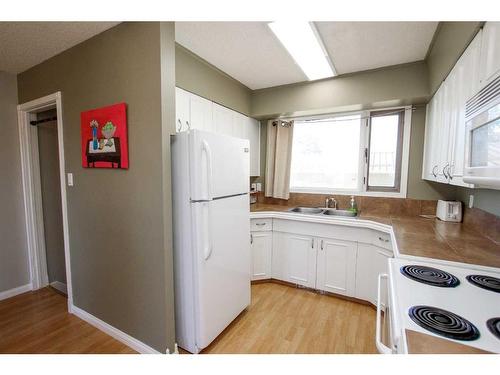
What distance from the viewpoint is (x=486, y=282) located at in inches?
42.0

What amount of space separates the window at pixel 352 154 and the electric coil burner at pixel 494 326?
2035 millimetres

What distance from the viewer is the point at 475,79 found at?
1.16 metres

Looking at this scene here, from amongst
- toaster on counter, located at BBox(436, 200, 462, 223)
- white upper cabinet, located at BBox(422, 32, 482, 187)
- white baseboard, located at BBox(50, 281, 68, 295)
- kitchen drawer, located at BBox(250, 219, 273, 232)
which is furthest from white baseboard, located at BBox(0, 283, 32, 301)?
toaster on counter, located at BBox(436, 200, 462, 223)

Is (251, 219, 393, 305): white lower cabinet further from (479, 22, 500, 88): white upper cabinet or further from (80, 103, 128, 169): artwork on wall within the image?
(80, 103, 128, 169): artwork on wall

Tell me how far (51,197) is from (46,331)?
1.43 meters

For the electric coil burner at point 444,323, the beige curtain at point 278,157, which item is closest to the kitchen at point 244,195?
the electric coil burner at point 444,323

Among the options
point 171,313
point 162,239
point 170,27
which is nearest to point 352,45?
point 170,27

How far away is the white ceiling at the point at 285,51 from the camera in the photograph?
5.58 feet

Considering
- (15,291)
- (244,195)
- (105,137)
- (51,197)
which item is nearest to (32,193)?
(51,197)

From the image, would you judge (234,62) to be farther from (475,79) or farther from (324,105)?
(475,79)

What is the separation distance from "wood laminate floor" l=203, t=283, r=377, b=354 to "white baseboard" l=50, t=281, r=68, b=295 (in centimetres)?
196

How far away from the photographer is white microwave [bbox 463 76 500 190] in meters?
0.79

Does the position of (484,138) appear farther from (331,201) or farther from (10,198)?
(10,198)
